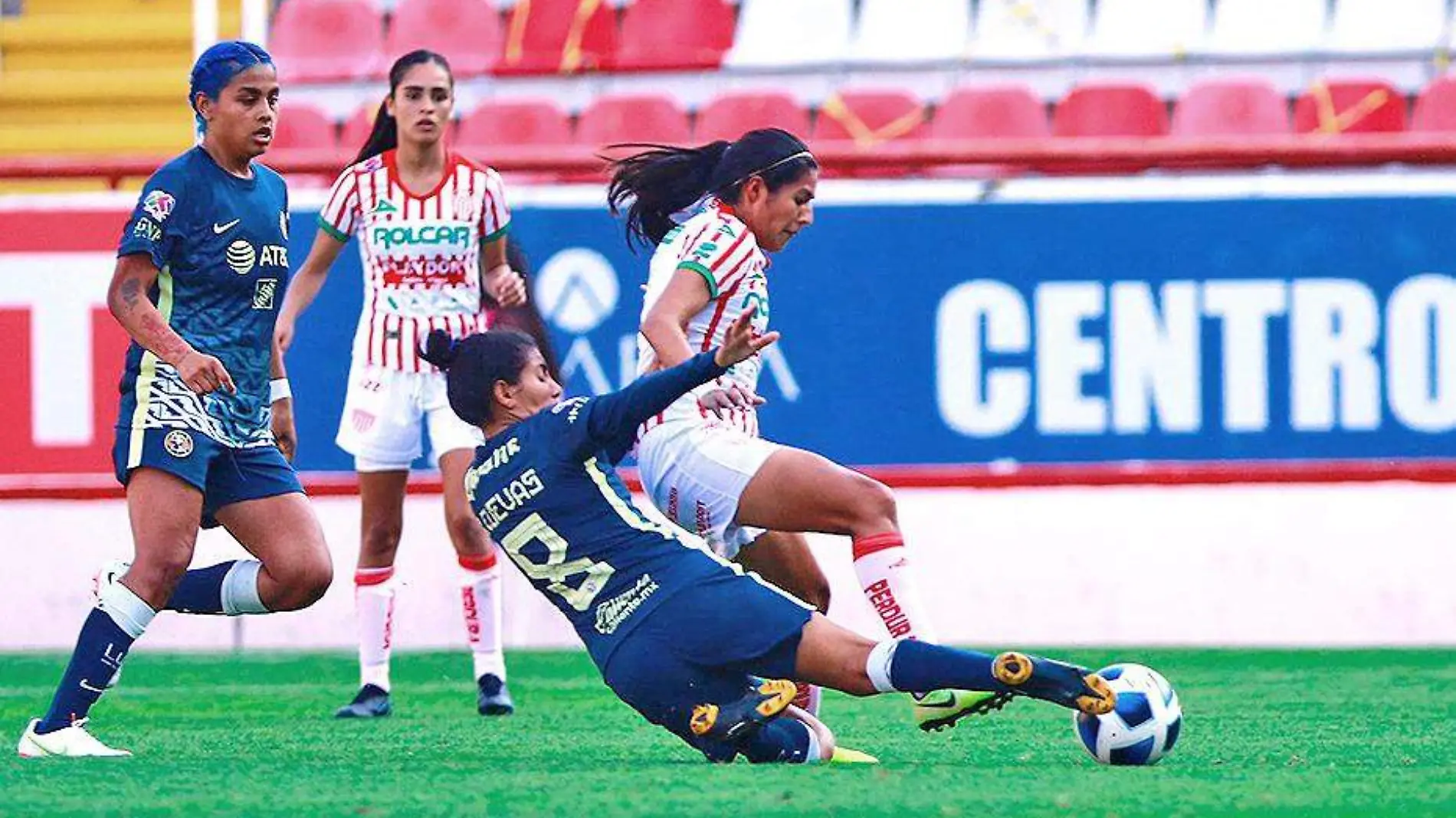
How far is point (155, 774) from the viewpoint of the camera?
584cm

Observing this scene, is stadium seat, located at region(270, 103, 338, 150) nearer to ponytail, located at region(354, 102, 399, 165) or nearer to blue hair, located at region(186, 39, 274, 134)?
ponytail, located at region(354, 102, 399, 165)

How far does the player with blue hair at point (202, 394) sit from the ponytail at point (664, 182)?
3.17 feet

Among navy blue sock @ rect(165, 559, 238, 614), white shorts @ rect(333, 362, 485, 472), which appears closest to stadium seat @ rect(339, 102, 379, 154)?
white shorts @ rect(333, 362, 485, 472)

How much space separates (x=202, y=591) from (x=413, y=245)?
1.91 metres

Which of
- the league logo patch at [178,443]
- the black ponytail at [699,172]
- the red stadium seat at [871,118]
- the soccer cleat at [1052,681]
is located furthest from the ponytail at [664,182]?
the red stadium seat at [871,118]

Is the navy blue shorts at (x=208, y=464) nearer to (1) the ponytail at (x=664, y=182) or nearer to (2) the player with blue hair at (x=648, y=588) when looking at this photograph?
(2) the player with blue hair at (x=648, y=588)

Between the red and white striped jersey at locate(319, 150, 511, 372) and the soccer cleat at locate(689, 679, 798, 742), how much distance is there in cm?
282

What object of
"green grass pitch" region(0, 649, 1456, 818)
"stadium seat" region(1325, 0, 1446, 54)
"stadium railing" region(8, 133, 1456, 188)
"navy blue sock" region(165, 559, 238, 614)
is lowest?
"green grass pitch" region(0, 649, 1456, 818)

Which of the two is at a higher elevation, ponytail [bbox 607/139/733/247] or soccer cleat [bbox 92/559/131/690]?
ponytail [bbox 607/139/733/247]

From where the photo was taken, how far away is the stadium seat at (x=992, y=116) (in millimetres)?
14250

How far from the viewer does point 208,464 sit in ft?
21.6

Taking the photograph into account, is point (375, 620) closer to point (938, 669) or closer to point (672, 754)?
point (672, 754)

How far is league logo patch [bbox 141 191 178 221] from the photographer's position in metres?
6.43

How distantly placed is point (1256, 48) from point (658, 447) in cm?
922
